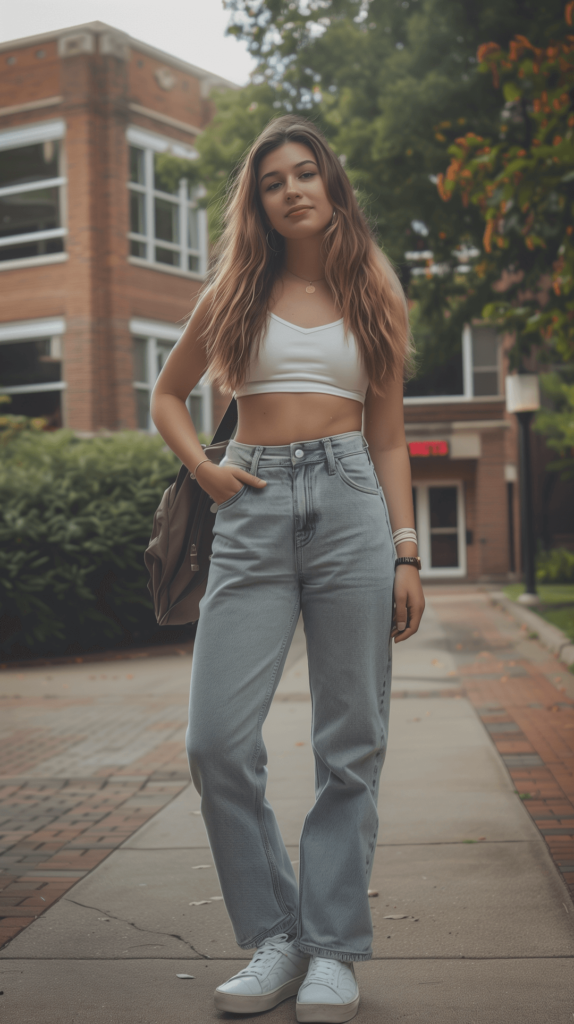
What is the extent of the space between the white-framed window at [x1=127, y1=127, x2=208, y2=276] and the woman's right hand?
1871 centimetres

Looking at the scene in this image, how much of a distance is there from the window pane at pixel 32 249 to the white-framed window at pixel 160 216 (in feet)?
4.79

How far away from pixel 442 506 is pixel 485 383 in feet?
11.6

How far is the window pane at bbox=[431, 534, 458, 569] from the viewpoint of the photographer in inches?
1104

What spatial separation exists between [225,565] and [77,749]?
4.05 m

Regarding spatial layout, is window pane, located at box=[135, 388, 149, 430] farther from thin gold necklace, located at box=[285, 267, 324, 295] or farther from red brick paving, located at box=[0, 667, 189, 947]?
thin gold necklace, located at box=[285, 267, 324, 295]

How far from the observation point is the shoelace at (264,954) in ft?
8.18

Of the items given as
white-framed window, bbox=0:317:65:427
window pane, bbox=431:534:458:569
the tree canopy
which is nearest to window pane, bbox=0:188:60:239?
white-framed window, bbox=0:317:65:427

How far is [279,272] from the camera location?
8.84 feet

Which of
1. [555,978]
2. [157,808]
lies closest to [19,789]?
[157,808]

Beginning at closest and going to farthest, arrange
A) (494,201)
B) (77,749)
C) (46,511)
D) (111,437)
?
(77,749)
(494,201)
(46,511)
(111,437)

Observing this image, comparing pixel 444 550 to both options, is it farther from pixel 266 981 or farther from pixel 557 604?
pixel 266 981

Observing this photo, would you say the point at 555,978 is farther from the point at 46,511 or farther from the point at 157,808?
the point at 46,511

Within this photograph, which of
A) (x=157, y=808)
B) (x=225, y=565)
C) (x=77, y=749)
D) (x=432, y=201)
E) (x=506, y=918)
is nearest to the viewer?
(x=225, y=565)

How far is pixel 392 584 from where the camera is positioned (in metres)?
2.54
